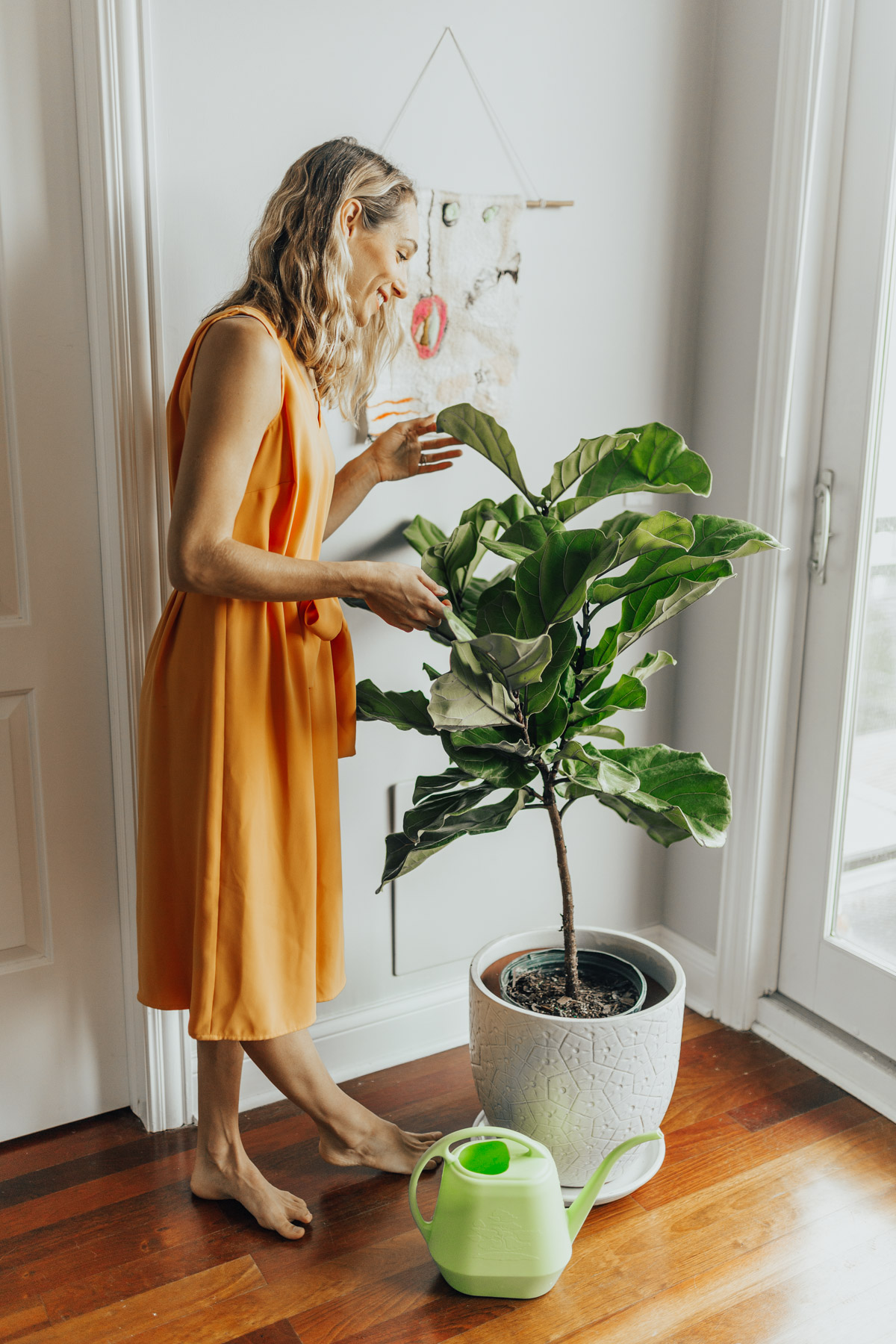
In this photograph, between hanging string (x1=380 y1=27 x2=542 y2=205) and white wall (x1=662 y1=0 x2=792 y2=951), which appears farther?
white wall (x1=662 y1=0 x2=792 y2=951)

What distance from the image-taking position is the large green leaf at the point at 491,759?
4.82 ft

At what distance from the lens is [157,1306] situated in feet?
4.69

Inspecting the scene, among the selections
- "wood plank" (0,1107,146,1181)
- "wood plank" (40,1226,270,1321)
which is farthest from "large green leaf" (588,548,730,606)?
"wood plank" (0,1107,146,1181)

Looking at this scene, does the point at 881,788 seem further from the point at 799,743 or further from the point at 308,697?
the point at 308,697

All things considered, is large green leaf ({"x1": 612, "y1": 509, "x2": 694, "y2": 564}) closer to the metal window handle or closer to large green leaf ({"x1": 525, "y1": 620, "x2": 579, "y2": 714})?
large green leaf ({"x1": 525, "y1": 620, "x2": 579, "y2": 714})

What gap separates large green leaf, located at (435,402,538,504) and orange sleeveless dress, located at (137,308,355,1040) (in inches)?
7.6

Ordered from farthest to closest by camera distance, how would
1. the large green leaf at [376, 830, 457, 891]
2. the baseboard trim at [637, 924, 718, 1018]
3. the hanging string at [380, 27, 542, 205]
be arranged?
the baseboard trim at [637, 924, 718, 1018]
the hanging string at [380, 27, 542, 205]
the large green leaf at [376, 830, 457, 891]

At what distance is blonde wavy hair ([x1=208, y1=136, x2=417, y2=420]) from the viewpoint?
1.41 metres

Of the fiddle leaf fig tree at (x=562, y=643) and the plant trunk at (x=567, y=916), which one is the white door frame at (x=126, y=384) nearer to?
the fiddle leaf fig tree at (x=562, y=643)

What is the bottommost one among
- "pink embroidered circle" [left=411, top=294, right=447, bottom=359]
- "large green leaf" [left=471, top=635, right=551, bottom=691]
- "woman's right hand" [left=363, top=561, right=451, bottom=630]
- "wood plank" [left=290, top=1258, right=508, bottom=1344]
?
"wood plank" [left=290, top=1258, right=508, bottom=1344]

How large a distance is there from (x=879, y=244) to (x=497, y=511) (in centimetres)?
85

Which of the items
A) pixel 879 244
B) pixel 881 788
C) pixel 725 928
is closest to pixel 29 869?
pixel 725 928

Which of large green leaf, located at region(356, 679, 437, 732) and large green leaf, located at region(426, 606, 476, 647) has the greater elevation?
large green leaf, located at region(426, 606, 476, 647)

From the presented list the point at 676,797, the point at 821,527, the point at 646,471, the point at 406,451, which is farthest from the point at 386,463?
the point at 821,527
